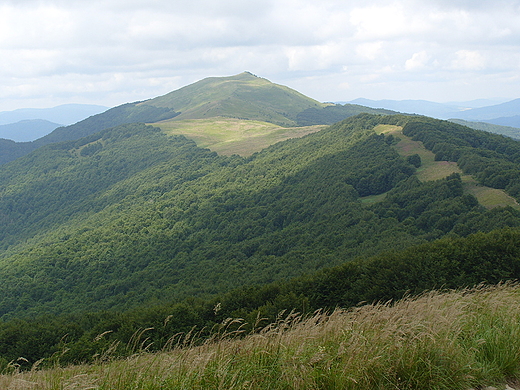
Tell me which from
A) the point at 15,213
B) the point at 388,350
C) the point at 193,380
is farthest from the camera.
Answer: the point at 15,213

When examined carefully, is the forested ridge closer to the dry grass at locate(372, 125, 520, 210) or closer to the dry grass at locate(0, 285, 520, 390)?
the dry grass at locate(0, 285, 520, 390)

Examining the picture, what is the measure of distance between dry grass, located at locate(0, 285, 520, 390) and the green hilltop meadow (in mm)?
64

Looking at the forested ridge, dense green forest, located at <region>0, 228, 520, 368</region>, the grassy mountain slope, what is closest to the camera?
dense green forest, located at <region>0, 228, 520, 368</region>

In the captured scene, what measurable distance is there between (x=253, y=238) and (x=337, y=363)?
7494cm

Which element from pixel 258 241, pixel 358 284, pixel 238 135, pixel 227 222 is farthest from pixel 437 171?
pixel 238 135

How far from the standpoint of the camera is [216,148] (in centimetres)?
15575

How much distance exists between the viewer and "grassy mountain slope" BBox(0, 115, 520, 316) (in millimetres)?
53875

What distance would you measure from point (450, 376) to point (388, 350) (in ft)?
2.68

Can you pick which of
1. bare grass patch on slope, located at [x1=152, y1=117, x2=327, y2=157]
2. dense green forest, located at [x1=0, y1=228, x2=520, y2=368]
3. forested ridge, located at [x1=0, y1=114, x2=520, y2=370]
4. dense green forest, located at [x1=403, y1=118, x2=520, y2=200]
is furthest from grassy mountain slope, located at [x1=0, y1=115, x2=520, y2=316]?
dense green forest, located at [x1=0, y1=228, x2=520, y2=368]

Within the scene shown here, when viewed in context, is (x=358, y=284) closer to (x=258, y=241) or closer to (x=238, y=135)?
(x=258, y=241)

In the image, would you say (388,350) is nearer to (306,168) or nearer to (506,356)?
(506,356)

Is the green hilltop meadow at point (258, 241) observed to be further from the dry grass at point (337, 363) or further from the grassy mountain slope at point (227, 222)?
the grassy mountain slope at point (227, 222)

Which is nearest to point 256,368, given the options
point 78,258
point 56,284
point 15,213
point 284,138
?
point 56,284

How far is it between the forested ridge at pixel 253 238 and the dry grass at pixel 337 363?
5.30 ft
